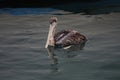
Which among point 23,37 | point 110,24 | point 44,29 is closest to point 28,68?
point 23,37

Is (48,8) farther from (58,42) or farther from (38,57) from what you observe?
(38,57)

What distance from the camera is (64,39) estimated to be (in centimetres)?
1086

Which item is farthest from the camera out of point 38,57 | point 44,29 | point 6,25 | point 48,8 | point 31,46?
point 48,8

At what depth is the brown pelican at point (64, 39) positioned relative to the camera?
1080cm

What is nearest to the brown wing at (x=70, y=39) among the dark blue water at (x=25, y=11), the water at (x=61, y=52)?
the water at (x=61, y=52)

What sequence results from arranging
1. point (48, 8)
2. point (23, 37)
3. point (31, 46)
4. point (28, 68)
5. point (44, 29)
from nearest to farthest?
point (28, 68)
point (31, 46)
point (23, 37)
point (44, 29)
point (48, 8)

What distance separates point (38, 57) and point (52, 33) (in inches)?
55.3

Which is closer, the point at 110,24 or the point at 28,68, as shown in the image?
the point at 28,68

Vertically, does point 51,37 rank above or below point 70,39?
above

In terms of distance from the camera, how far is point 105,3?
17250 mm

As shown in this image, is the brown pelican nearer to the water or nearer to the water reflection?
the water reflection

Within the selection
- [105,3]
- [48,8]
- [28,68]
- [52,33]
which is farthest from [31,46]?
[105,3]

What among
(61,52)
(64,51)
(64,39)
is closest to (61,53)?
(61,52)

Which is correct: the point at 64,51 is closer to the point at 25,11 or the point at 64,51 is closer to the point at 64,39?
the point at 64,39
